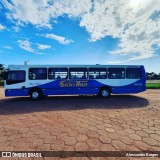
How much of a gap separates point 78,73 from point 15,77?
4.88 meters

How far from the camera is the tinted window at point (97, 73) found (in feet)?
38.8

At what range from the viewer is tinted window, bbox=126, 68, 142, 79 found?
40.0ft

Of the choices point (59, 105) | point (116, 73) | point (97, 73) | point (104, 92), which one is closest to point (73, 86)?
point (97, 73)

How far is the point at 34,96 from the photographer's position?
11.2 meters

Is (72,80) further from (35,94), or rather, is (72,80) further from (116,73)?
(116,73)

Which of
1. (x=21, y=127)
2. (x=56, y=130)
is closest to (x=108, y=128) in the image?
(x=56, y=130)

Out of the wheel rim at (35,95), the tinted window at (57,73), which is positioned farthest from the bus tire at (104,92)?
the wheel rim at (35,95)

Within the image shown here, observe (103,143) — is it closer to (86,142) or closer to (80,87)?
(86,142)

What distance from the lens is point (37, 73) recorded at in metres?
11.3

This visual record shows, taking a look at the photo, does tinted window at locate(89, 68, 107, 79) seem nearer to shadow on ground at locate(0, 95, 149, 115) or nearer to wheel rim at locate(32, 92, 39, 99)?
shadow on ground at locate(0, 95, 149, 115)

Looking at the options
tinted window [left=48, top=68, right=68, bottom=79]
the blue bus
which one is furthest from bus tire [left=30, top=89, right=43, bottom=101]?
tinted window [left=48, top=68, right=68, bottom=79]

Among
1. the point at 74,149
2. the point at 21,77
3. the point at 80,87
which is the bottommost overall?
the point at 74,149

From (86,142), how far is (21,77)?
867 cm

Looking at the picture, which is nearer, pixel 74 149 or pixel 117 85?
pixel 74 149
